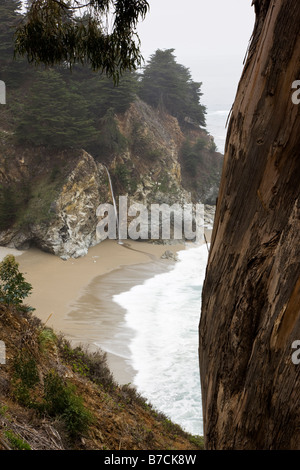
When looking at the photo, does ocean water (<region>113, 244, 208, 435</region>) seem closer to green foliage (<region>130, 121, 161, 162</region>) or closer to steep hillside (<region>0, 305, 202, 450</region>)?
steep hillside (<region>0, 305, 202, 450</region>)

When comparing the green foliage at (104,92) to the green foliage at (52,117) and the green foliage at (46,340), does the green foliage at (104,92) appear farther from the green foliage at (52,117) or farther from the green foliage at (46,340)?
the green foliage at (46,340)

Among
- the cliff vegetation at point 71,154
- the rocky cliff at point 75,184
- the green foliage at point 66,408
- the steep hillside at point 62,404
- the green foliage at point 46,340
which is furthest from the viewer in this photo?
the cliff vegetation at point 71,154

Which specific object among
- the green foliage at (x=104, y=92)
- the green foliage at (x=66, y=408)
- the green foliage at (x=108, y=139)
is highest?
the green foliage at (x=104, y=92)

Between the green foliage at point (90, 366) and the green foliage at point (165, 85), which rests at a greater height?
the green foliage at point (165, 85)

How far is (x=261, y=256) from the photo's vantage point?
277 cm

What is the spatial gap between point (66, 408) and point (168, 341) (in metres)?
8.58

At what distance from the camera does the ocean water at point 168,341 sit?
1012 centimetres

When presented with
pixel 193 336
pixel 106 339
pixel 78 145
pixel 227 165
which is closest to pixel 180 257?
pixel 78 145

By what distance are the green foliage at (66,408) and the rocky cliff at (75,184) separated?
16.4 m

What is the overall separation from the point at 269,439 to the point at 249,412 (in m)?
0.19

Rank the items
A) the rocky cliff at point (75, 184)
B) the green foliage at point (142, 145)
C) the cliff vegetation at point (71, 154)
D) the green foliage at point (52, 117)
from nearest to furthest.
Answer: the rocky cliff at point (75, 184) → the cliff vegetation at point (71, 154) → the green foliage at point (52, 117) → the green foliage at point (142, 145)

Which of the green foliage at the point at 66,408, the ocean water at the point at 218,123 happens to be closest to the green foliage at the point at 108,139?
the green foliage at the point at 66,408

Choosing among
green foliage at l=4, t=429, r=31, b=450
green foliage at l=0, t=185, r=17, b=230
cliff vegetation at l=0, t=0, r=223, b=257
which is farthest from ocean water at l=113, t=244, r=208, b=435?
green foliage at l=0, t=185, r=17, b=230
